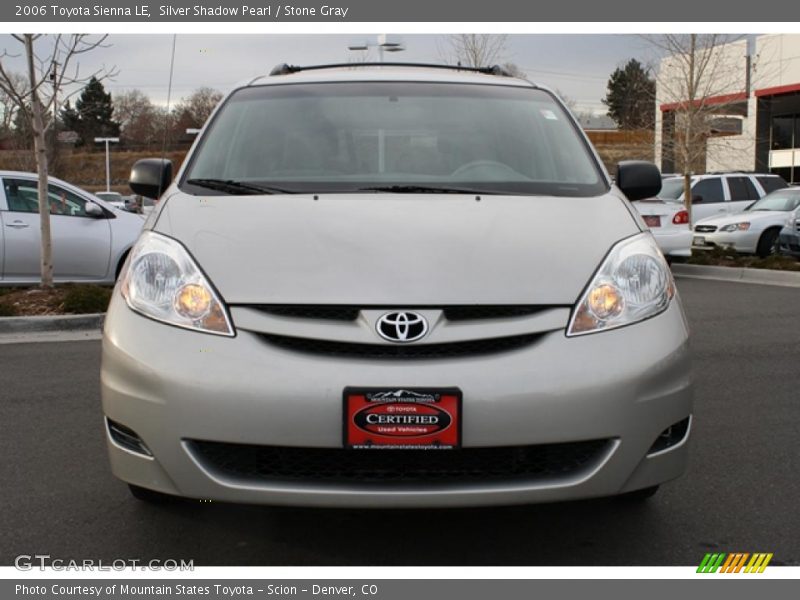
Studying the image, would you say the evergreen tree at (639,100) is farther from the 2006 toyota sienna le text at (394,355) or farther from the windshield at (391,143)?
the 2006 toyota sienna le text at (394,355)

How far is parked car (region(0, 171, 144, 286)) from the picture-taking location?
10195 millimetres

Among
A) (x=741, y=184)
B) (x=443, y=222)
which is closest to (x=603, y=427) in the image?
(x=443, y=222)

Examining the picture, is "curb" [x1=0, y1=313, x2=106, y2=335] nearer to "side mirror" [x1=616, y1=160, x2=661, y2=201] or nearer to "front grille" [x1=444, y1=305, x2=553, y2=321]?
"side mirror" [x1=616, y1=160, x2=661, y2=201]

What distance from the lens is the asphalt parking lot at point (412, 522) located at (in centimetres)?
315

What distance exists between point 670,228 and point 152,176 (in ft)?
36.0

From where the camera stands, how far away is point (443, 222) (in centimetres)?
321

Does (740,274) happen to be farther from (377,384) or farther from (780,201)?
(377,384)

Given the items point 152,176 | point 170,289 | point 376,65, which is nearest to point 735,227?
point 376,65

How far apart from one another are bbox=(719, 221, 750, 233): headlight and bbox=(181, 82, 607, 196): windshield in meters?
12.7

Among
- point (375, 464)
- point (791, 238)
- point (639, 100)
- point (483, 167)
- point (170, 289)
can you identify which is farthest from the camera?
point (639, 100)

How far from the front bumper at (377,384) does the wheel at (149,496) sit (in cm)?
52

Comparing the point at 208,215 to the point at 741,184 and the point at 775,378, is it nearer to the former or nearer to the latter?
the point at 775,378

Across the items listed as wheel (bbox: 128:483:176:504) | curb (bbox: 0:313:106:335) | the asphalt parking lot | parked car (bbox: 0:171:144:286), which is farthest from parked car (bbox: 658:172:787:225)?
wheel (bbox: 128:483:176:504)

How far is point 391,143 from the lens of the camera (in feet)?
13.0
